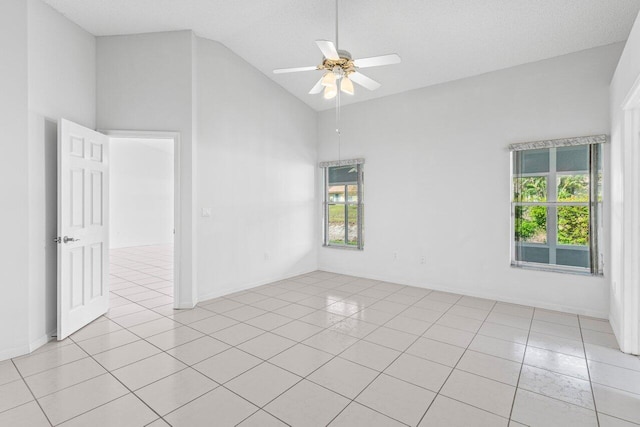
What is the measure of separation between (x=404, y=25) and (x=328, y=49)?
4.66 feet

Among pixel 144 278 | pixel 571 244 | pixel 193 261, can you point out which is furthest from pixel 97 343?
pixel 571 244

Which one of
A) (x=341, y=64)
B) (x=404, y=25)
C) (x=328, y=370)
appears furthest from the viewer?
(x=404, y=25)

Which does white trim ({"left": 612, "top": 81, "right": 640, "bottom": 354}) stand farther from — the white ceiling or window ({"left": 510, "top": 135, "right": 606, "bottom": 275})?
the white ceiling

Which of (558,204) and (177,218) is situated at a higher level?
(558,204)

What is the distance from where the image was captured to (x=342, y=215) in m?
5.91

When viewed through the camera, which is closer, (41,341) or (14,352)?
(14,352)

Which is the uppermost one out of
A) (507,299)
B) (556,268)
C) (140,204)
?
(140,204)

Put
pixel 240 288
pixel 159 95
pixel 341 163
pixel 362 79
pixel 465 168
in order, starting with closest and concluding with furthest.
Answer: pixel 362 79 < pixel 159 95 < pixel 465 168 < pixel 240 288 < pixel 341 163

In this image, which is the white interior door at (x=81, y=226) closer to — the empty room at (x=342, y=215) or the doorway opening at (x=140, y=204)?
the empty room at (x=342, y=215)

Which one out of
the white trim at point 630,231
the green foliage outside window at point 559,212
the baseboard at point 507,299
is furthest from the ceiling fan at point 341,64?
the baseboard at point 507,299

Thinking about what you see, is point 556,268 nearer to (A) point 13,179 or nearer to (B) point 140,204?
(A) point 13,179

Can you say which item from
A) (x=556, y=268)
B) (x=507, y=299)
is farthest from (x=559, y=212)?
(x=507, y=299)

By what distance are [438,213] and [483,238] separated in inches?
27.2

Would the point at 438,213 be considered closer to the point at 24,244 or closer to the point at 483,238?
the point at 483,238
